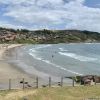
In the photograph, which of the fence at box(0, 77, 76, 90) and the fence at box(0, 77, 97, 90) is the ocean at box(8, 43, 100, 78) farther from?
the fence at box(0, 77, 76, 90)

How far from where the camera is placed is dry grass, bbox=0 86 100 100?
106 ft

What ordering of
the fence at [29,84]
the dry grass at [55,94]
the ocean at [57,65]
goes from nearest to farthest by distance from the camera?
the dry grass at [55,94]
the fence at [29,84]
the ocean at [57,65]

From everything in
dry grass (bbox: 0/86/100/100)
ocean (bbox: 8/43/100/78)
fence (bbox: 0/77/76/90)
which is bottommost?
ocean (bbox: 8/43/100/78)

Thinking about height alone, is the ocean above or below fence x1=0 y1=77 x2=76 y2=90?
below

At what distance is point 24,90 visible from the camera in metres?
34.8

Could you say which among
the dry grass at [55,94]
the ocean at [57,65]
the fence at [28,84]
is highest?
the dry grass at [55,94]

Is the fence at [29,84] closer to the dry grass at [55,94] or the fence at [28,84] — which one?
the fence at [28,84]

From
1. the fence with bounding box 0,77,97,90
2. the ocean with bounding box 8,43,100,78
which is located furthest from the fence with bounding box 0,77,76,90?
the ocean with bounding box 8,43,100,78

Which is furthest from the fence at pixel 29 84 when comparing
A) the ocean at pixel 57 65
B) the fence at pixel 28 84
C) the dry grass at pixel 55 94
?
the ocean at pixel 57 65

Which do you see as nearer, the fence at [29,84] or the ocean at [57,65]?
the fence at [29,84]

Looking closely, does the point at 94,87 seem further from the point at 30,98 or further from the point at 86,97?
the point at 30,98

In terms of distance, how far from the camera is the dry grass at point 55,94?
32.2 meters

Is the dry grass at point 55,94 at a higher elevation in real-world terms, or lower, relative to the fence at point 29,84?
higher

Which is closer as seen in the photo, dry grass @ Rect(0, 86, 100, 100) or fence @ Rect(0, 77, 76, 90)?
dry grass @ Rect(0, 86, 100, 100)
